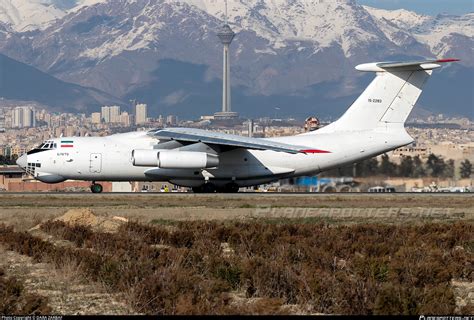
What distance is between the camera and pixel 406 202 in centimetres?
4322

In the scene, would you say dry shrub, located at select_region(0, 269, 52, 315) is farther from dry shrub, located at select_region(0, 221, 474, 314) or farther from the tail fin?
the tail fin

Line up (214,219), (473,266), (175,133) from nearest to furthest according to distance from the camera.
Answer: (473,266)
(214,219)
(175,133)

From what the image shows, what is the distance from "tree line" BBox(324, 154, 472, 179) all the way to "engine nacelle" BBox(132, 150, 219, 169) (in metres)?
6.35

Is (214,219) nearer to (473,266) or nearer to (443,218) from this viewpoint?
(443,218)

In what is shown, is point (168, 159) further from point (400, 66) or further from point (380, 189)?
point (400, 66)

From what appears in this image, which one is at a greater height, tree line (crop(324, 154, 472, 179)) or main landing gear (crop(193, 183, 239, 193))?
tree line (crop(324, 154, 472, 179))

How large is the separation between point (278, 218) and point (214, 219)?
209 cm

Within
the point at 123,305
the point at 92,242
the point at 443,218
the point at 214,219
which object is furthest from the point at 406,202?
the point at 123,305

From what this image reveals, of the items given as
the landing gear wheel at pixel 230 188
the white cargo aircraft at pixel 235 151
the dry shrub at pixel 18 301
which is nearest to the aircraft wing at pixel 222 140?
the white cargo aircraft at pixel 235 151

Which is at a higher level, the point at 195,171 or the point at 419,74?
the point at 419,74

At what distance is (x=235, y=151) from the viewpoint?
157ft

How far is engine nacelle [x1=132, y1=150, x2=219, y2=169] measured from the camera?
45781mm

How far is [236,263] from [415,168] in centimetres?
2663

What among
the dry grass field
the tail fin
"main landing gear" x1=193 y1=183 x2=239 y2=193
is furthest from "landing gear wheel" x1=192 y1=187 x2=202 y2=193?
the dry grass field
